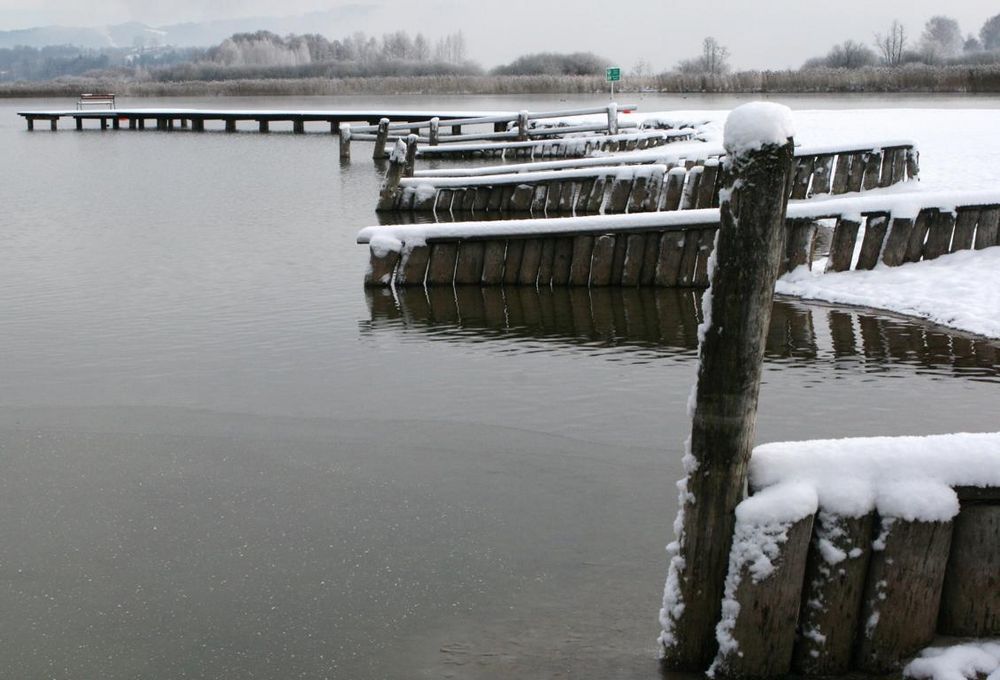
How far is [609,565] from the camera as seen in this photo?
5.49m

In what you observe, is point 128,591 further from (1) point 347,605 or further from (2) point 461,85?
(2) point 461,85

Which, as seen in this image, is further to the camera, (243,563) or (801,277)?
(801,277)

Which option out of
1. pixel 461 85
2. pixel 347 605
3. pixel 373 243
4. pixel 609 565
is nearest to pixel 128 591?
pixel 347 605

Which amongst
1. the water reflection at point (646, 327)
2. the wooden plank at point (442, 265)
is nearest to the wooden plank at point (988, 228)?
the water reflection at point (646, 327)

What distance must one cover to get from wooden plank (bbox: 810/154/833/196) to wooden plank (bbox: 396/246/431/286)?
986cm

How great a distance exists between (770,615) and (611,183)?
51.9 feet

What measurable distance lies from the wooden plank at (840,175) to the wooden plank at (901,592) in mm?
16693

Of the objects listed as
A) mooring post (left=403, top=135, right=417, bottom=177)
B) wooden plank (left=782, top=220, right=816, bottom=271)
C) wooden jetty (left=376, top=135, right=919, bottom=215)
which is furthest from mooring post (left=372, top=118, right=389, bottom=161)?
wooden plank (left=782, top=220, right=816, bottom=271)

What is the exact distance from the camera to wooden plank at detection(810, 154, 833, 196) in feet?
65.7

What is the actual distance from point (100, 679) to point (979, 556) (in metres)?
3.40

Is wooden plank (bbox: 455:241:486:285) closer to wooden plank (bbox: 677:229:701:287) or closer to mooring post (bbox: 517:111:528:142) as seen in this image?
wooden plank (bbox: 677:229:701:287)

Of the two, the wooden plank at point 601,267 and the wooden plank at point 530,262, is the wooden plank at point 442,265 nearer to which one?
the wooden plank at point 530,262

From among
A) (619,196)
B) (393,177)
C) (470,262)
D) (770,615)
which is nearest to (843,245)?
(470,262)

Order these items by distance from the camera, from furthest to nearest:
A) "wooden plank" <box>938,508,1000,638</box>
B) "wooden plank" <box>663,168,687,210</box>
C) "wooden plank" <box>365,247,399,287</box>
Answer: "wooden plank" <box>663,168,687,210</box>, "wooden plank" <box>365,247,399,287</box>, "wooden plank" <box>938,508,1000,638</box>
